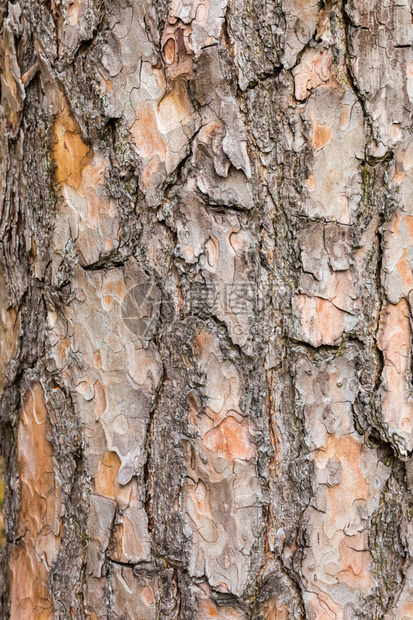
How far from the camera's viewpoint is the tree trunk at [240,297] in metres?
1.01

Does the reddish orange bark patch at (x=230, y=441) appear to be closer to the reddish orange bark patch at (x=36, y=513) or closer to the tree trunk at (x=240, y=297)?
the tree trunk at (x=240, y=297)

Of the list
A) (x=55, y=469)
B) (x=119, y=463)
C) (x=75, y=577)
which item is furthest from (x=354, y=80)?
(x=75, y=577)

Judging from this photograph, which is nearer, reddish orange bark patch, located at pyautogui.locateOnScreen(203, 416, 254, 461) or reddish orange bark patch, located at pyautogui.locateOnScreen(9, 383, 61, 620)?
reddish orange bark patch, located at pyautogui.locateOnScreen(203, 416, 254, 461)

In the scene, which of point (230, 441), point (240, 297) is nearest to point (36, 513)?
point (230, 441)

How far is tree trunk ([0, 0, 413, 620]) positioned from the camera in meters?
1.01

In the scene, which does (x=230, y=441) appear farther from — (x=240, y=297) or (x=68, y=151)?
(x=68, y=151)

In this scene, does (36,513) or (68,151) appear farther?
(36,513)

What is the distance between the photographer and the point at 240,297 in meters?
1.01

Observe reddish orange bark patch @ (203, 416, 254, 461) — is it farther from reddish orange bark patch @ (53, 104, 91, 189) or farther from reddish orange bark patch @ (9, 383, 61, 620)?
reddish orange bark patch @ (53, 104, 91, 189)

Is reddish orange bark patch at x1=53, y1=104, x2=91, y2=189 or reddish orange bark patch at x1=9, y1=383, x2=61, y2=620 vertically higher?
reddish orange bark patch at x1=53, y1=104, x2=91, y2=189

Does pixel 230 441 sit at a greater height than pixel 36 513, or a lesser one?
greater

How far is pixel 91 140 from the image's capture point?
3.50ft

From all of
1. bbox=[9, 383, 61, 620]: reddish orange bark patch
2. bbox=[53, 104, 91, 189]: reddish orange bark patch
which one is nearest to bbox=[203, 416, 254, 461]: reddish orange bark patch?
bbox=[9, 383, 61, 620]: reddish orange bark patch

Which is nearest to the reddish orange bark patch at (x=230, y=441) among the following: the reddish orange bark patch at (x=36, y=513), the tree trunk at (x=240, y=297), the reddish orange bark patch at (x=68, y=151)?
the tree trunk at (x=240, y=297)
